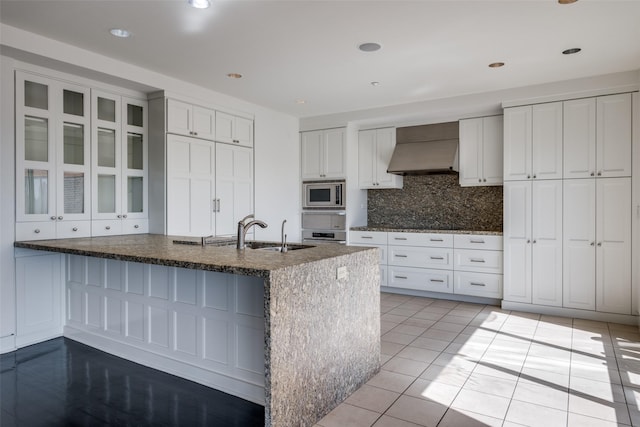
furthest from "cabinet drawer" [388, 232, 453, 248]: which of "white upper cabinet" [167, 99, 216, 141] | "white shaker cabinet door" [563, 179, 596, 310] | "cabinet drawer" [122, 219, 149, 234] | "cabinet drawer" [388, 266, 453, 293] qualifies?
"cabinet drawer" [122, 219, 149, 234]

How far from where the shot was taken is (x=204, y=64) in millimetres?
3709

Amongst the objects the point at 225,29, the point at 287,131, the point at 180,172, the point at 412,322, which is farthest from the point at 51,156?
the point at 412,322

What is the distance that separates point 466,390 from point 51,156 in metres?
3.70

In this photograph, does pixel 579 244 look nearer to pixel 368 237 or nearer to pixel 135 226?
pixel 368 237

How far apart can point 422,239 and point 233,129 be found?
274 centimetres

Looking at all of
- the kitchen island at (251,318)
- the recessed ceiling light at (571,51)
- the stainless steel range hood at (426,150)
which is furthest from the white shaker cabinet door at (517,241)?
the kitchen island at (251,318)

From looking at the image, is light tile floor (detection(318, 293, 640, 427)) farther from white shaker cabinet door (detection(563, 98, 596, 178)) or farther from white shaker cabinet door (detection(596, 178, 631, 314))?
white shaker cabinet door (detection(563, 98, 596, 178))

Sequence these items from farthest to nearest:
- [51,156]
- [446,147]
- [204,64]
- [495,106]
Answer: [446,147]
[495,106]
[204,64]
[51,156]

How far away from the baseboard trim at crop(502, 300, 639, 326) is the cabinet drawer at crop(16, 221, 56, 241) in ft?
15.2

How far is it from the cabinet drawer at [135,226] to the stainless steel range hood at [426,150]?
3116 millimetres

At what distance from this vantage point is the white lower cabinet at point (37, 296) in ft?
10.9

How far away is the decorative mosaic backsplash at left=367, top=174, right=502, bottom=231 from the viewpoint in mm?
5238

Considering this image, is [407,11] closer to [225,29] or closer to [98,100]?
[225,29]

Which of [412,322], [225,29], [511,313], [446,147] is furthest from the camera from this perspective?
[446,147]
